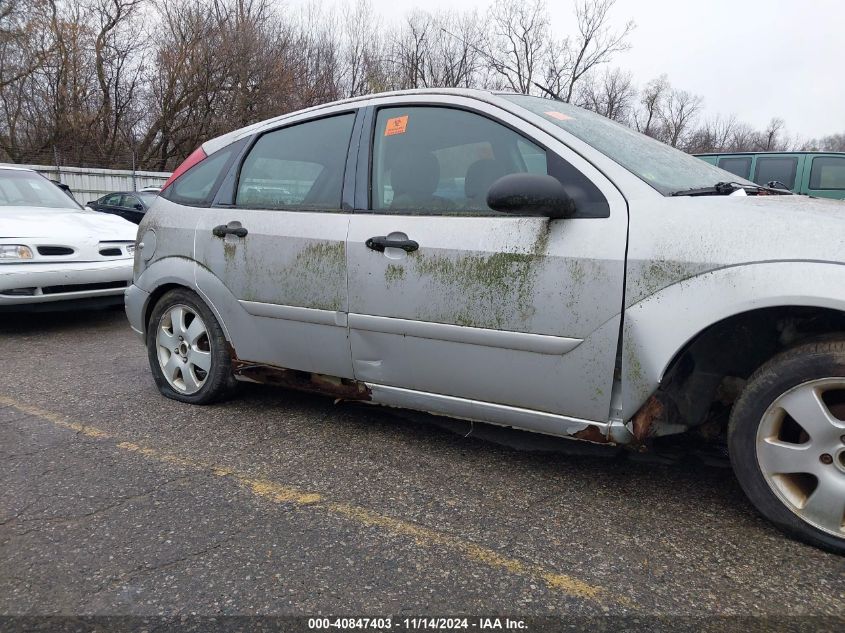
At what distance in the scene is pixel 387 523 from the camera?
7.93 ft

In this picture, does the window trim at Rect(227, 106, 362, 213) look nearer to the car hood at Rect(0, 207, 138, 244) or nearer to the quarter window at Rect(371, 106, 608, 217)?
the quarter window at Rect(371, 106, 608, 217)

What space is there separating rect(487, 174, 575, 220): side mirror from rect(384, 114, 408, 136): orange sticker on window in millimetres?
781

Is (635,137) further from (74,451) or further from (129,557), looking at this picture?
(74,451)

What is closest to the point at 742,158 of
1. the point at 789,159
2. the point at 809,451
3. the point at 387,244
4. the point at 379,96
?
the point at 789,159

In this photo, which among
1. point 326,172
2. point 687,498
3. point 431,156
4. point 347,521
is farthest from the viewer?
point 326,172

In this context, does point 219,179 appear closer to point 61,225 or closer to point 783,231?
point 783,231

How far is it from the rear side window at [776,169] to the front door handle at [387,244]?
9.76 meters

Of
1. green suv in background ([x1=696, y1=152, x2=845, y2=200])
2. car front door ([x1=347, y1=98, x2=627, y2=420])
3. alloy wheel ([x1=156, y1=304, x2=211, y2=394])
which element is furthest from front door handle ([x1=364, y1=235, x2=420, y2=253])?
green suv in background ([x1=696, y1=152, x2=845, y2=200])

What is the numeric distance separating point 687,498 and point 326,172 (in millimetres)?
2221

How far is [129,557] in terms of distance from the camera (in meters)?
2.19

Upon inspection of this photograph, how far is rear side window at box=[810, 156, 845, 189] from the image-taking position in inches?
403

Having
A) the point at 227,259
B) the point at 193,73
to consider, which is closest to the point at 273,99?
the point at 193,73

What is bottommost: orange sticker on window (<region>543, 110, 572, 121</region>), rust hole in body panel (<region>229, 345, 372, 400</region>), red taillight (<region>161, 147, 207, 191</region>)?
rust hole in body panel (<region>229, 345, 372, 400</region>)

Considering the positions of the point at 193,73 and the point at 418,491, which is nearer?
the point at 418,491
